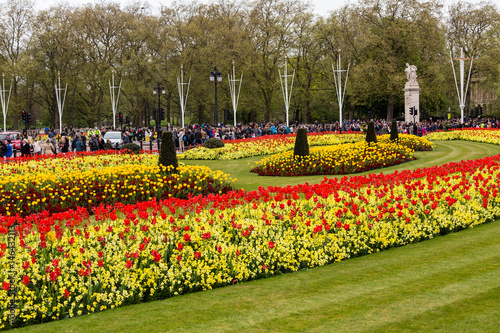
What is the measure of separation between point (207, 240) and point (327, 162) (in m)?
12.5

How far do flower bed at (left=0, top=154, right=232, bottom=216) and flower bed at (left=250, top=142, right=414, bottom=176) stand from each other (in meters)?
4.26

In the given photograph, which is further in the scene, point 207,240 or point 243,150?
point 243,150

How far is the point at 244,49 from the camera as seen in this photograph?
197 feet

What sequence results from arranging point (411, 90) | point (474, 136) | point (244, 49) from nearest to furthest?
A: point (474, 136)
point (411, 90)
point (244, 49)

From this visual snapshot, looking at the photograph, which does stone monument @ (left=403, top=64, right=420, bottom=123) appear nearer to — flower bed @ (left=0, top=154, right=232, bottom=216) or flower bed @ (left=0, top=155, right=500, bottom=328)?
flower bed @ (left=0, top=154, right=232, bottom=216)

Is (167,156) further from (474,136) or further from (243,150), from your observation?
(474,136)

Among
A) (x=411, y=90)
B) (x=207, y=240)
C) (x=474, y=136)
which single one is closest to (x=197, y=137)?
(x=474, y=136)

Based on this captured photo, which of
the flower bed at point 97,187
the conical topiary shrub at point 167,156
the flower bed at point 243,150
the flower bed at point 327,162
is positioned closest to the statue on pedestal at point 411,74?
the flower bed at point 243,150

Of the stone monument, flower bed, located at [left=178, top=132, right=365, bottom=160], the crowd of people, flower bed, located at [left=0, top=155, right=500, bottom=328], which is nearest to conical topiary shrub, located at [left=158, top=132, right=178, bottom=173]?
flower bed, located at [left=0, top=155, right=500, bottom=328]

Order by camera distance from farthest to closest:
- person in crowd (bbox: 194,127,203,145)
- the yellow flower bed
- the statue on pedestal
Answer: the statue on pedestal → person in crowd (bbox: 194,127,203,145) → the yellow flower bed

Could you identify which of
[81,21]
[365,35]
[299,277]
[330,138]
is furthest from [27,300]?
[81,21]

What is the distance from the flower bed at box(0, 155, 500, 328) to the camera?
5.98 m

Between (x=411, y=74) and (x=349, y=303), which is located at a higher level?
(x=411, y=74)

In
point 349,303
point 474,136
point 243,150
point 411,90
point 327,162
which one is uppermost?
point 411,90
